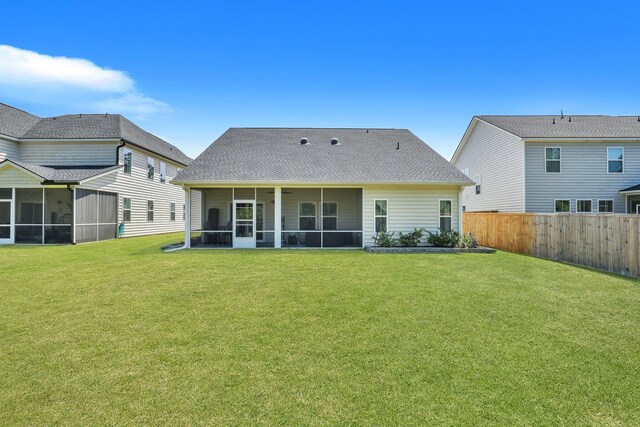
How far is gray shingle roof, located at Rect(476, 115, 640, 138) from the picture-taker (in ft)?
56.0

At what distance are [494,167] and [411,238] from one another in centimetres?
1012

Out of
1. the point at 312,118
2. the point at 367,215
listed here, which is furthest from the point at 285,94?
the point at 367,215

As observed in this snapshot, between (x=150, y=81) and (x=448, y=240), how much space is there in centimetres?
1705

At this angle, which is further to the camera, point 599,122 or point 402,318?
point 599,122

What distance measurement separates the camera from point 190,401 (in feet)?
9.36

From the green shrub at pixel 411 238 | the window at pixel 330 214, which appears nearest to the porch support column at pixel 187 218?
the window at pixel 330 214

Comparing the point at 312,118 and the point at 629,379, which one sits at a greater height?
the point at 312,118

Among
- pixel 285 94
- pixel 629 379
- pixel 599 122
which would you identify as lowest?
pixel 629 379

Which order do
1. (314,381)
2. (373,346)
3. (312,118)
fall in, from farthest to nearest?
(312,118) < (373,346) < (314,381)

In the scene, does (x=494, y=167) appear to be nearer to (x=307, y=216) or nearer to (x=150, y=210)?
(x=307, y=216)

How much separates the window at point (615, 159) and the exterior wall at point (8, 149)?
105ft

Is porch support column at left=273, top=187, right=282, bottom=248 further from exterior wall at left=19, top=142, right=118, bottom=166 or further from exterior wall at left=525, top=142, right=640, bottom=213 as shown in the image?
exterior wall at left=525, top=142, right=640, bottom=213

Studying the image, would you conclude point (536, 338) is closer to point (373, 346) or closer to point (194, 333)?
point (373, 346)

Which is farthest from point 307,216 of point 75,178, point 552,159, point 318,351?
point 552,159
